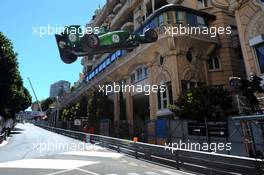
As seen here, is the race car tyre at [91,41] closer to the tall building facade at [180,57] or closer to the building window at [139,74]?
the tall building facade at [180,57]

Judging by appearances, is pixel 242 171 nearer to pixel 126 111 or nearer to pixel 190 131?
pixel 190 131

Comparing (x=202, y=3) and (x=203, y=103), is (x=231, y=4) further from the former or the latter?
(x=202, y=3)

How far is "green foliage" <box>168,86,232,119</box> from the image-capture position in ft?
53.5

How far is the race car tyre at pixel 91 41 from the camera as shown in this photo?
20.4 meters

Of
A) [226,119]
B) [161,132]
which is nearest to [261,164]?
[226,119]

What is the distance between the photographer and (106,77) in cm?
3356

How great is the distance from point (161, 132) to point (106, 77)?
16.2 meters

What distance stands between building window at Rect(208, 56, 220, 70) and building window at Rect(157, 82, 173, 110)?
5.28 metres

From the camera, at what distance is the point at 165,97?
23.7 metres

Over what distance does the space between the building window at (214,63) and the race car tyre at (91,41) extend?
38.2 ft

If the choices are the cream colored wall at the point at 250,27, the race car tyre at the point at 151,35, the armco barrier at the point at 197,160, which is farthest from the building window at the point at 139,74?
the armco barrier at the point at 197,160

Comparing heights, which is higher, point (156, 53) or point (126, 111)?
point (156, 53)
